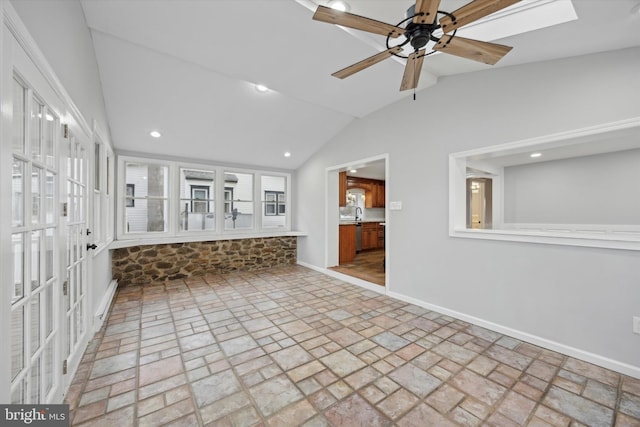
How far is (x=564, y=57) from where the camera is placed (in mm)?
2291

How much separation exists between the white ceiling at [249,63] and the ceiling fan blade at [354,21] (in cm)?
69

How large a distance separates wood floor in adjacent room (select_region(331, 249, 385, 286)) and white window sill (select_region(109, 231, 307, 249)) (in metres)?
1.26

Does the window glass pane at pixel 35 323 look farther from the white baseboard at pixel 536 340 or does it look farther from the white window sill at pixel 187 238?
the white baseboard at pixel 536 340

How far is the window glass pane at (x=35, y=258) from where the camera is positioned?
1.24m

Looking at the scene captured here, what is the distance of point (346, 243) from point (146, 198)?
395 cm

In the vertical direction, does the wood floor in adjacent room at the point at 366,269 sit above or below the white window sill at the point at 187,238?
below

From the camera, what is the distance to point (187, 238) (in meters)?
4.70

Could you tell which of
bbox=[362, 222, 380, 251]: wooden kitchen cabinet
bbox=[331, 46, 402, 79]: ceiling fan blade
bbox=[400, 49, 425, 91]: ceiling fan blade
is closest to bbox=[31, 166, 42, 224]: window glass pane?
bbox=[331, 46, 402, 79]: ceiling fan blade

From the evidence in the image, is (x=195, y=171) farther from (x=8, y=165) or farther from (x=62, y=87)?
(x=8, y=165)

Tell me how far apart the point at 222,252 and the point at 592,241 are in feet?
17.2

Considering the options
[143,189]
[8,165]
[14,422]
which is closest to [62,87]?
[8,165]

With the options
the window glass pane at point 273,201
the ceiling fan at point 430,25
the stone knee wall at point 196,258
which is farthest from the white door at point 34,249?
the window glass pane at point 273,201

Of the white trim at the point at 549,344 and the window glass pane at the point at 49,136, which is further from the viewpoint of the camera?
the white trim at the point at 549,344

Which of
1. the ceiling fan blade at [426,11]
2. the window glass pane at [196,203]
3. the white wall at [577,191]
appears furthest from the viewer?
the window glass pane at [196,203]
